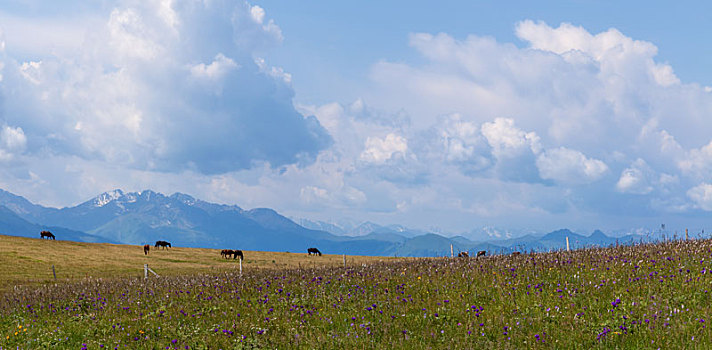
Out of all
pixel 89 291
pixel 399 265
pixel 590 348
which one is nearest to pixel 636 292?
pixel 590 348

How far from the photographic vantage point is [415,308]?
41.0ft

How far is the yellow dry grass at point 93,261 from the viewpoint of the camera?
1795 inches

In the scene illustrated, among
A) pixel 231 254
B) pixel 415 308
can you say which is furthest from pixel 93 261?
pixel 415 308

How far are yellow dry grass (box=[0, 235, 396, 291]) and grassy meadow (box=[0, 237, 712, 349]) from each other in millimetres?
21786

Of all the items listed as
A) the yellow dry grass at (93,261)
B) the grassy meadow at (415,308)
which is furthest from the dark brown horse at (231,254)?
the grassy meadow at (415,308)

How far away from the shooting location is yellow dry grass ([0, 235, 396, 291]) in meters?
45.6

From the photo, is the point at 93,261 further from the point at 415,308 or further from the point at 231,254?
the point at 415,308

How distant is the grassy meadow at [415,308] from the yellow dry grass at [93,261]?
71.5 ft

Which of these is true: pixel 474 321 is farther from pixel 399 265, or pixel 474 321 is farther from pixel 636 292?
pixel 399 265

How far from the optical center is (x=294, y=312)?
44.1 feet

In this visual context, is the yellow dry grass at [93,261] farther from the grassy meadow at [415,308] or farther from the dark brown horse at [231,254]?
the grassy meadow at [415,308]

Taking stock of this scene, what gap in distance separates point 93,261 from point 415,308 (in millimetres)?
57434

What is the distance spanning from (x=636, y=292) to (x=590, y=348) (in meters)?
3.29

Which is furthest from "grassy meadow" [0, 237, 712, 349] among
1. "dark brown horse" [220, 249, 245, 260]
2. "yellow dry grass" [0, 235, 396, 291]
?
"dark brown horse" [220, 249, 245, 260]
